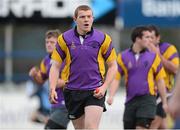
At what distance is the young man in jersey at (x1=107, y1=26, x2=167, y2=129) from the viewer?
9047 mm

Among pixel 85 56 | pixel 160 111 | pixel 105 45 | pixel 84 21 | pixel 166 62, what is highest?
pixel 84 21

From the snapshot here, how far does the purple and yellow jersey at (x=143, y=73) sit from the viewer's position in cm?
905

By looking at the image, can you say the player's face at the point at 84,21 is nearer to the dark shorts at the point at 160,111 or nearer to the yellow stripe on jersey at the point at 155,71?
the yellow stripe on jersey at the point at 155,71

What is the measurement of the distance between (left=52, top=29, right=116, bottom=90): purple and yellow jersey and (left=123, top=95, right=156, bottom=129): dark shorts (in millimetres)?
1967

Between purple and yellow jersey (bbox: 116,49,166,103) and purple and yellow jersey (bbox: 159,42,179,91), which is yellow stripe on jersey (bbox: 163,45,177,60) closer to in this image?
purple and yellow jersey (bbox: 159,42,179,91)

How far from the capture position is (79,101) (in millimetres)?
7133

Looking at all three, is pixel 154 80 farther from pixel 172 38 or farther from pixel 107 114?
pixel 172 38

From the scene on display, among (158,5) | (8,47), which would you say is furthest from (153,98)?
(8,47)

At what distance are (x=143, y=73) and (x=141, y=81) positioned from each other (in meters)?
0.11

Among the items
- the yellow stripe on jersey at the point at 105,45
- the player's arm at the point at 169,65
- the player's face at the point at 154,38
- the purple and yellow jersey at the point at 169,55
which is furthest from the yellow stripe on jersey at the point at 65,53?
the purple and yellow jersey at the point at 169,55

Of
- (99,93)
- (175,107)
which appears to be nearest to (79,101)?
(99,93)

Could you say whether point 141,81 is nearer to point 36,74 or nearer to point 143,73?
point 143,73

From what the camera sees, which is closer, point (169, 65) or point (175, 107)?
point (175, 107)

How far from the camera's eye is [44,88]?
41.7ft
